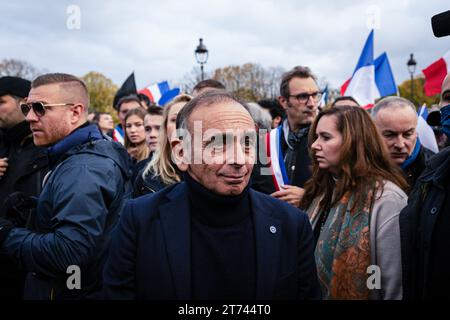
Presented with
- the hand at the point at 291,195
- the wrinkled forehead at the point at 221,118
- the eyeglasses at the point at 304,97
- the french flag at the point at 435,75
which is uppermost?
the french flag at the point at 435,75

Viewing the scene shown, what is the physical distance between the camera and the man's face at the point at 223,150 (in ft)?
6.84

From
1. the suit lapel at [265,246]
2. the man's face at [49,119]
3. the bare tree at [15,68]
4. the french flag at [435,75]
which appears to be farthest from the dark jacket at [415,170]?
the bare tree at [15,68]

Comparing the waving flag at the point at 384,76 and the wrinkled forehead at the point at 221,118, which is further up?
the waving flag at the point at 384,76

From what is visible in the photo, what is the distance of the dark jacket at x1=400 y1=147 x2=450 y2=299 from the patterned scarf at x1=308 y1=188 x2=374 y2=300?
244 millimetres

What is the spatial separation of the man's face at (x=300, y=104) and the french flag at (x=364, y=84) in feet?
9.64

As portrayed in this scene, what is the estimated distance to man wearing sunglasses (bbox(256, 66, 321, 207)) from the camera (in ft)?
14.2

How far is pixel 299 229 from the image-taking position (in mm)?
2197

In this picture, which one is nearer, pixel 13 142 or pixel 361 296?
pixel 361 296

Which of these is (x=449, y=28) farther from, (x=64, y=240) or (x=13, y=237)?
(x=13, y=237)

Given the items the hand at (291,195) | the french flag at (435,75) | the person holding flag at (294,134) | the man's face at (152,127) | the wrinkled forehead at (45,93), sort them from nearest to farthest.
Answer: the wrinkled forehead at (45,93), the hand at (291,195), the person holding flag at (294,134), the man's face at (152,127), the french flag at (435,75)

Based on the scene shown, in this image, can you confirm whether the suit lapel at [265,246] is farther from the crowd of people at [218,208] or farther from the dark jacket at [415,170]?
the dark jacket at [415,170]

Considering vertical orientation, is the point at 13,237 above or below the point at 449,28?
below
